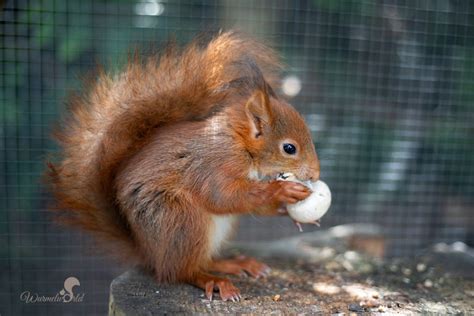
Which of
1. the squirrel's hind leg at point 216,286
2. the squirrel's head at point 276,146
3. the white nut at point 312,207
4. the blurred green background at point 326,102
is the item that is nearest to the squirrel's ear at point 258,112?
the squirrel's head at point 276,146

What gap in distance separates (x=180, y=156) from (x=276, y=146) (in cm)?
24

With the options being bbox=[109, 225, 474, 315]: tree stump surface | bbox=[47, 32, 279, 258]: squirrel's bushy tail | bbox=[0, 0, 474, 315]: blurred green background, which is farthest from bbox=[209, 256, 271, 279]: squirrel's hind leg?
bbox=[0, 0, 474, 315]: blurred green background

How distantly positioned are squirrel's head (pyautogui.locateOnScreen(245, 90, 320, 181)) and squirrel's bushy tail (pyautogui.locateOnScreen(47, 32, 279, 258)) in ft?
0.31

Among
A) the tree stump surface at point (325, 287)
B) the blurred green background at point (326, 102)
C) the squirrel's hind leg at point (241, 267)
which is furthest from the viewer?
A: the blurred green background at point (326, 102)

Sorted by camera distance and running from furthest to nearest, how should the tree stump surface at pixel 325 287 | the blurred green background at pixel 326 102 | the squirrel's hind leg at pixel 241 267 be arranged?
the blurred green background at pixel 326 102, the squirrel's hind leg at pixel 241 267, the tree stump surface at pixel 325 287

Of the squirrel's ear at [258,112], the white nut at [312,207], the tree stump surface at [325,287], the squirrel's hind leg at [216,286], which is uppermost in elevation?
the squirrel's ear at [258,112]

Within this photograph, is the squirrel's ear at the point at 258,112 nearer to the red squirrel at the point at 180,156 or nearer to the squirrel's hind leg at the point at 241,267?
the red squirrel at the point at 180,156

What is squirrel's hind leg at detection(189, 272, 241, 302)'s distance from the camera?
1326mm

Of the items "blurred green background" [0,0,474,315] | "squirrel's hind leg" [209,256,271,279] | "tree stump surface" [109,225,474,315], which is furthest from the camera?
"blurred green background" [0,0,474,315]

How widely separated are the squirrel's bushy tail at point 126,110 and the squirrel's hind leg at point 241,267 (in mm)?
266

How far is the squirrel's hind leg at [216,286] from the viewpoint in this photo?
4.35 ft

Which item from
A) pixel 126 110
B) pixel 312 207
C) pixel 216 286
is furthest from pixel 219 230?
pixel 126 110

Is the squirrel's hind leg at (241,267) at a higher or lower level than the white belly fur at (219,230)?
lower

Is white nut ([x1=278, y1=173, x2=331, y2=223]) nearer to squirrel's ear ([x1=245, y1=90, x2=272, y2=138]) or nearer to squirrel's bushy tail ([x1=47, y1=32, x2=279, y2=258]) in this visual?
squirrel's ear ([x1=245, y1=90, x2=272, y2=138])
